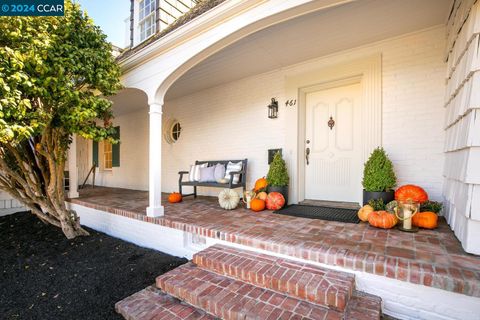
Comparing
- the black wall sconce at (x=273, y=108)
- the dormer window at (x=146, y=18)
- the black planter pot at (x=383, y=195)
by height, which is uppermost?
the dormer window at (x=146, y=18)

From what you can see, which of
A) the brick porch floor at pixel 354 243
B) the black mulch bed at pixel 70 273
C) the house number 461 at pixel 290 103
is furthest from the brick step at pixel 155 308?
the house number 461 at pixel 290 103

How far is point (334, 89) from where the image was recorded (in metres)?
3.57

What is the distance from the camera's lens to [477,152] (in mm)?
1629

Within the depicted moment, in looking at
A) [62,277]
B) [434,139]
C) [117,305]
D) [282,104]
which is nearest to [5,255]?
[62,277]

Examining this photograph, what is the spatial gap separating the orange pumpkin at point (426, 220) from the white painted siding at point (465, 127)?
0.14m

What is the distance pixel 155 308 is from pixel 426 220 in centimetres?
265

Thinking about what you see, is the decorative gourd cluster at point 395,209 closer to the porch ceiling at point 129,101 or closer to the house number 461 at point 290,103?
the house number 461 at point 290,103

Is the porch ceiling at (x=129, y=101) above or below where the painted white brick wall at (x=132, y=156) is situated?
above

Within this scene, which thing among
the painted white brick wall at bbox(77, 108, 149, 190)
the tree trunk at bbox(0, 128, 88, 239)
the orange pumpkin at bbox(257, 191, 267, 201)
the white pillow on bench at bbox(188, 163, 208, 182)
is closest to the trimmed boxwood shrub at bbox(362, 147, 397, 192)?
the orange pumpkin at bbox(257, 191, 267, 201)

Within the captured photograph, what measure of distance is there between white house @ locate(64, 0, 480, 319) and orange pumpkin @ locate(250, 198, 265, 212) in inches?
26.9

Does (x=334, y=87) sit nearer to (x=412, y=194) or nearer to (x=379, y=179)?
(x=379, y=179)

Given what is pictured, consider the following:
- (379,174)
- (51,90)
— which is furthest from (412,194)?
(51,90)

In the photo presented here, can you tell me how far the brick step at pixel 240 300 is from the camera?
1.44 m

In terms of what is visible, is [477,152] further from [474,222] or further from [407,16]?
[407,16]
